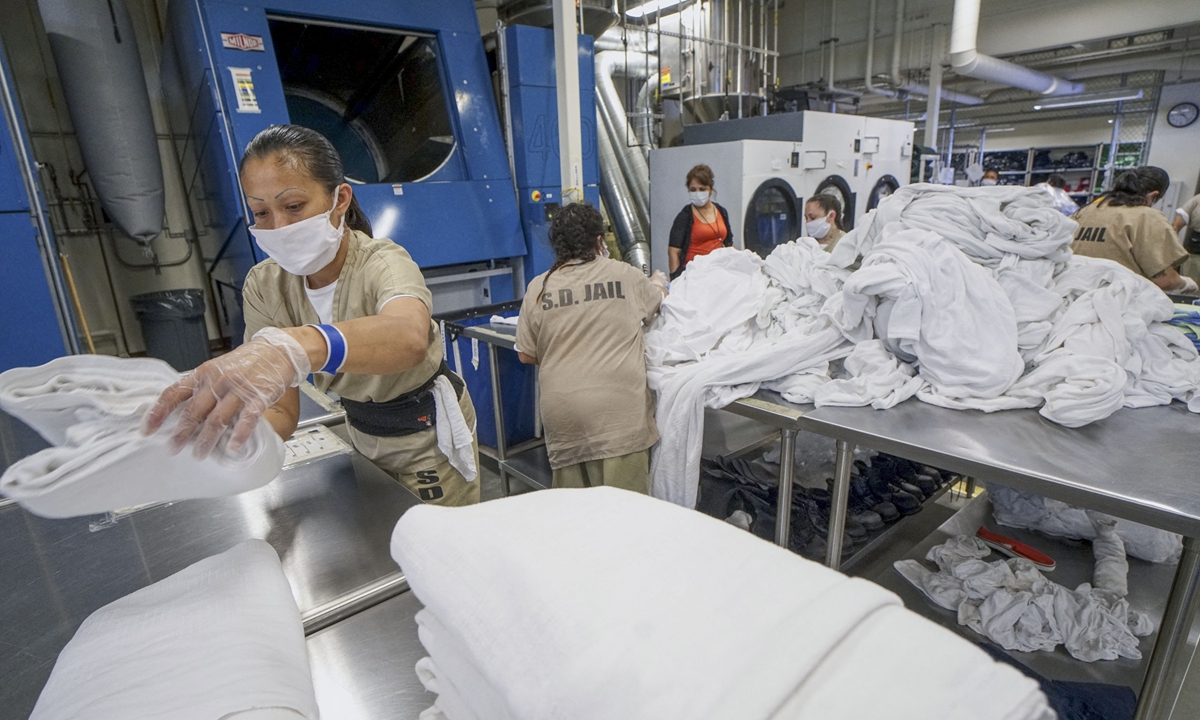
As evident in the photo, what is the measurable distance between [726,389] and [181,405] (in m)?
1.40

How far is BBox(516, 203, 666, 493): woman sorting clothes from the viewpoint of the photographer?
1.93 m

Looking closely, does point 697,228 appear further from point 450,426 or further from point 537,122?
point 450,426

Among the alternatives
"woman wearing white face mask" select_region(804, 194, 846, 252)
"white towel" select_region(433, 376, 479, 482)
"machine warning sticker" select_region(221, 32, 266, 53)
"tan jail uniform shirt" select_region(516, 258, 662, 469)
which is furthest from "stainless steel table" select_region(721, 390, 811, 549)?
"machine warning sticker" select_region(221, 32, 266, 53)

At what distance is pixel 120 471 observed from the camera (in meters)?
0.65

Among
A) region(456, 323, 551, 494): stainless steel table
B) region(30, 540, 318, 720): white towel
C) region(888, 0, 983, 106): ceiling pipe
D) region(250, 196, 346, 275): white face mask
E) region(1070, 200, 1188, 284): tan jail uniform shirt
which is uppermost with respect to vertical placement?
region(888, 0, 983, 106): ceiling pipe

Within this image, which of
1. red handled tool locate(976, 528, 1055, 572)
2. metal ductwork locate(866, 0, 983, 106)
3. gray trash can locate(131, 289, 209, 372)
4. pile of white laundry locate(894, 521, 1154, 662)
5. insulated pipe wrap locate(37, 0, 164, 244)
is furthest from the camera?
metal ductwork locate(866, 0, 983, 106)

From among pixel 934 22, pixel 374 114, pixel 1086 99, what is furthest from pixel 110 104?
pixel 1086 99

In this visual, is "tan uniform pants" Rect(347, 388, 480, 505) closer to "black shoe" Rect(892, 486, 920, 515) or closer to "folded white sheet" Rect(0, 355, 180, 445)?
"folded white sheet" Rect(0, 355, 180, 445)

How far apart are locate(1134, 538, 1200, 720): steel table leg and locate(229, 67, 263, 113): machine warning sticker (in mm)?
3425

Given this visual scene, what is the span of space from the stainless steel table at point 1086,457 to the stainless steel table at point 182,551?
1.10m

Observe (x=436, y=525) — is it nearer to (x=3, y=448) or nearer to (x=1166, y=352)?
(x=3, y=448)

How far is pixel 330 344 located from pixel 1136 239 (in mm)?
3830

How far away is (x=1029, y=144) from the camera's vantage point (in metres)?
10.8

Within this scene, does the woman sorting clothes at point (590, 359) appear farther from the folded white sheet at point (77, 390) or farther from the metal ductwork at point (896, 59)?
the metal ductwork at point (896, 59)
